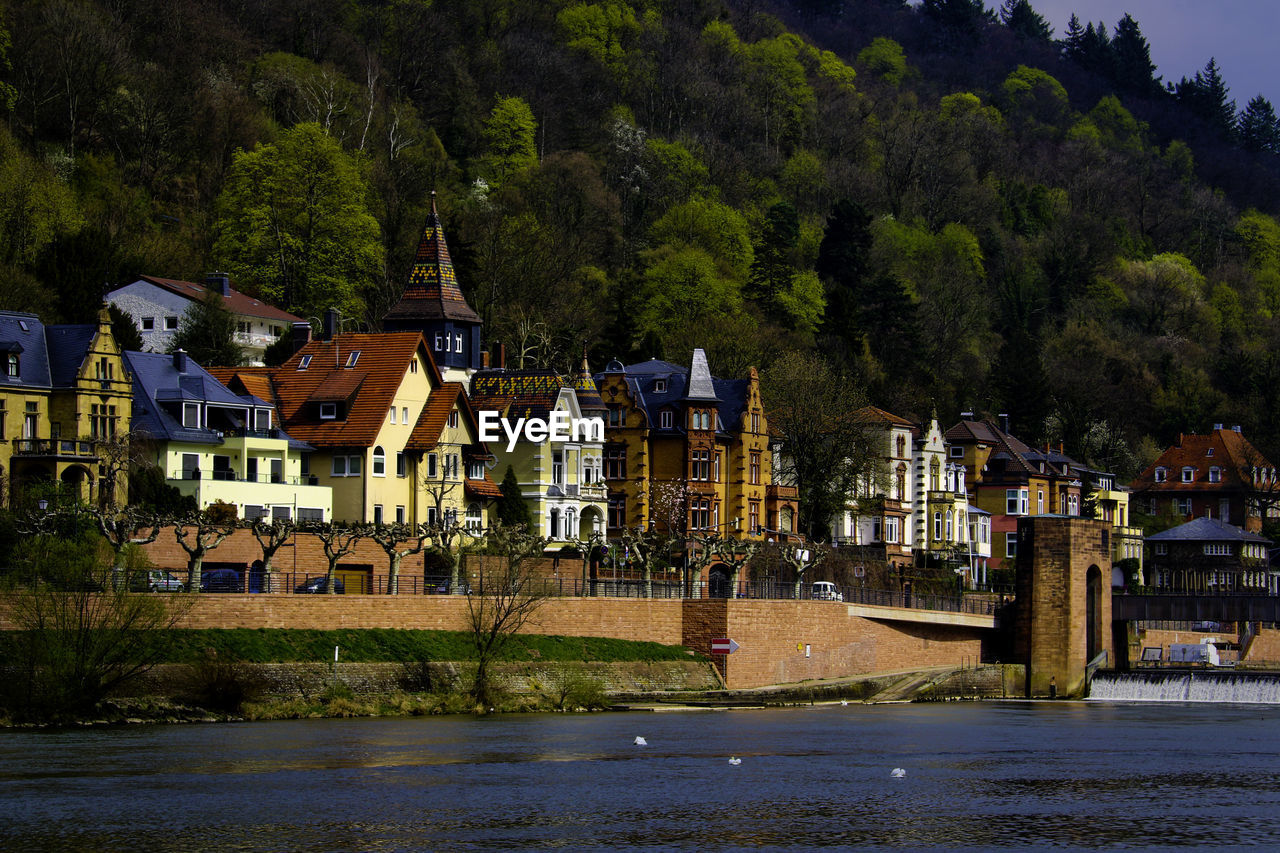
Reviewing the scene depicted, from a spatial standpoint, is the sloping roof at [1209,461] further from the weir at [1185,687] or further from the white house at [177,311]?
the white house at [177,311]

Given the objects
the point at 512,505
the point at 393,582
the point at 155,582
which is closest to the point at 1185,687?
the point at 512,505

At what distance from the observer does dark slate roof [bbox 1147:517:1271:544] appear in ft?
393

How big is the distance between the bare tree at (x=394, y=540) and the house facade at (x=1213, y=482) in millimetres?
73268

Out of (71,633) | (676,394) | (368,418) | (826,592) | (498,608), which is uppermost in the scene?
(676,394)

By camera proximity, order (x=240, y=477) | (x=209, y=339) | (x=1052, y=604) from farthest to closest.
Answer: (x=209, y=339) < (x=1052, y=604) < (x=240, y=477)

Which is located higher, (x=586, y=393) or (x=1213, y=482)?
(x=586, y=393)

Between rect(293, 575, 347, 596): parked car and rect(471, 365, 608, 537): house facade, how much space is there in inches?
820

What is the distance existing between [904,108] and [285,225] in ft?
310

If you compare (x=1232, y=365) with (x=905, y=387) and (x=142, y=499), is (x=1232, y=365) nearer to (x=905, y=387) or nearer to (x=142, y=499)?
(x=905, y=387)

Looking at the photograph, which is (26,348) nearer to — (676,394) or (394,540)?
(394,540)

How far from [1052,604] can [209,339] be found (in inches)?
1496

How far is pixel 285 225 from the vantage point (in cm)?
10362

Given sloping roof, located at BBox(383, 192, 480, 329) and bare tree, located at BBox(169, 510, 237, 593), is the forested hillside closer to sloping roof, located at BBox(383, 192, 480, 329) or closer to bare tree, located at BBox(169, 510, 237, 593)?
sloping roof, located at BBox(383, 192, 480, 329)

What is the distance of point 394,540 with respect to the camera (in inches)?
2665
